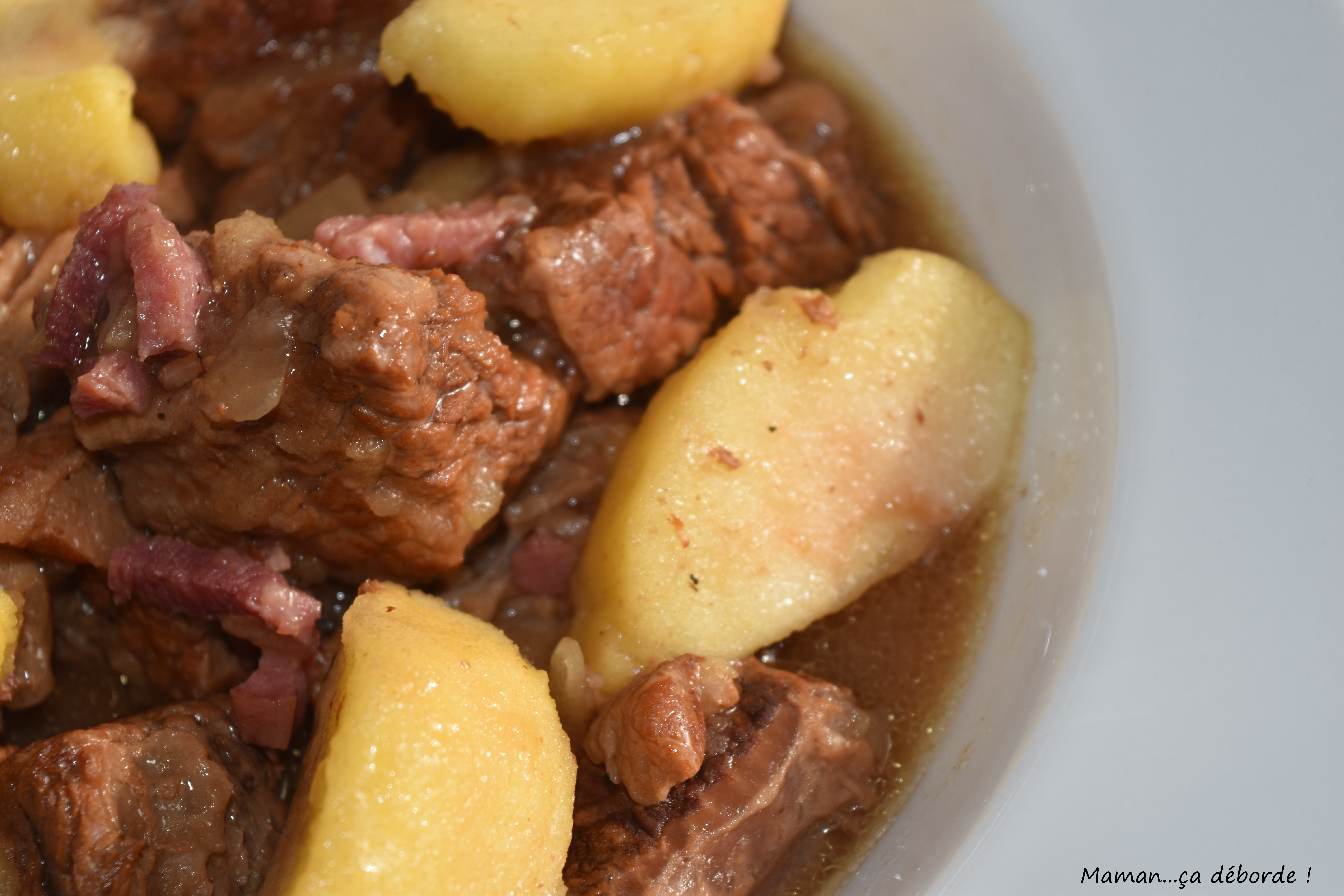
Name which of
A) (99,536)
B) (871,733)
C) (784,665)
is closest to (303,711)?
(99,536)

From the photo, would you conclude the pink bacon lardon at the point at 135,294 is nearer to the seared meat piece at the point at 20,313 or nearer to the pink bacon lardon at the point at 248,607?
the seared meat piece at the point at 20,313

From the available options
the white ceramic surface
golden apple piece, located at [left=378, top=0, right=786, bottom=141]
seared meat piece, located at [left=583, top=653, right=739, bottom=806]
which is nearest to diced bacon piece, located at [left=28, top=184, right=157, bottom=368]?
golden apple piece, located at [left=378, top=0, right=786, bottom=141]

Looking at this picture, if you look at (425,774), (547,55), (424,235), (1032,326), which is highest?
(547,55)

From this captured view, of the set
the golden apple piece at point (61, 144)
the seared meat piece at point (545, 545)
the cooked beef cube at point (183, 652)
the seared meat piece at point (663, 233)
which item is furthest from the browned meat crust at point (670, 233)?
the cooked beef cube at point (183, 652)

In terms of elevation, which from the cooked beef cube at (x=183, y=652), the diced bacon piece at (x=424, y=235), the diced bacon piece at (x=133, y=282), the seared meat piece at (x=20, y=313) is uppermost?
the diced bacon piece at (x=424, y=235)

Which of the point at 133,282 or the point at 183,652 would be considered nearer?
the point at 133,282

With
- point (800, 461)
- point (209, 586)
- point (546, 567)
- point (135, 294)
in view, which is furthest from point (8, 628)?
point (800, 461)

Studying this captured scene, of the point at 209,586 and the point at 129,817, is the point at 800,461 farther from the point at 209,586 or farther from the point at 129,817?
the point at 129,817
